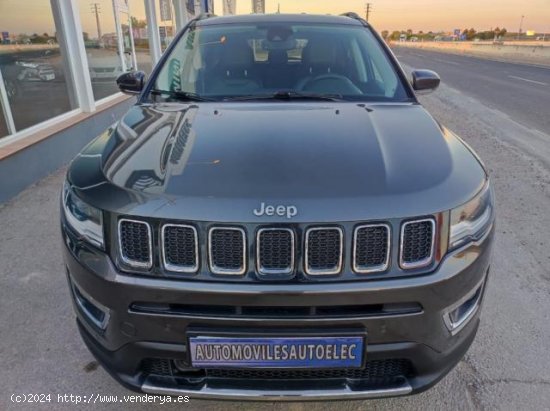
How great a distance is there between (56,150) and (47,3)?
2085mm

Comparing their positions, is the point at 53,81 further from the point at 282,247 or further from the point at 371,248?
the point at 371,248

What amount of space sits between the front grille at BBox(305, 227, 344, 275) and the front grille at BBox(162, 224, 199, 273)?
0.40m

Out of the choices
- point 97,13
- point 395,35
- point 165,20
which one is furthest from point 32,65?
point 395,35

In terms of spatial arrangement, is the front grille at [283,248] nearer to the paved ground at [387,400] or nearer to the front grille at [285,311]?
the front grille at [285,311]

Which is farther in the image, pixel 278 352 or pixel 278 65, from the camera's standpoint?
pixel 278 65

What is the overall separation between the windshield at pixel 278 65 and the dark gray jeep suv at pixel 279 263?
93cm

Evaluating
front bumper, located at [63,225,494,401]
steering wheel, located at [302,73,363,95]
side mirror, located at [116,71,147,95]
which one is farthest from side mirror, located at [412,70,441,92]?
side mirror, located at [116,71,147,95]

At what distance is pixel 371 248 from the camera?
162cm

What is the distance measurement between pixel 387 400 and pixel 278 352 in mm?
837

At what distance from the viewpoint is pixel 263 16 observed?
3.56 metres

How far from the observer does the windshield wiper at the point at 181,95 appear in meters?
2.79

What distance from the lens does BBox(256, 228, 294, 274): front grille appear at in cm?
158

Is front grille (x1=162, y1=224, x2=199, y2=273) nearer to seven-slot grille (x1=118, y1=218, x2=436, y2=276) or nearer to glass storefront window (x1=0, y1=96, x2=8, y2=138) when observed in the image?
seven-slot grille (x1=118, y1=218, x2=436, y2=276)

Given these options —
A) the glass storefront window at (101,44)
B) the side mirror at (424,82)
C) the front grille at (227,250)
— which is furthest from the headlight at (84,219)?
the glass storefront window at (101,44)
